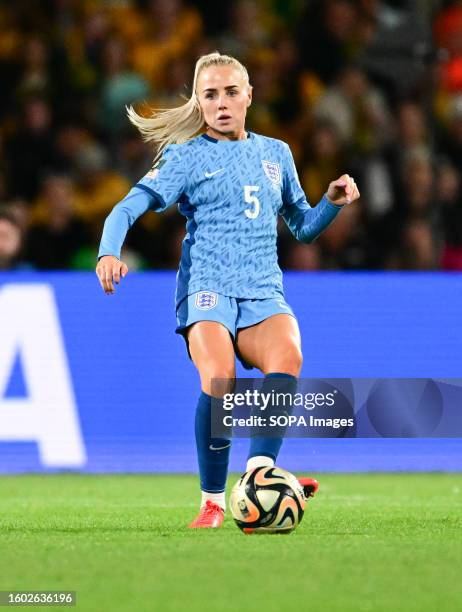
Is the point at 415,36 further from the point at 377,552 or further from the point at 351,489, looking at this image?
the point at 377,552

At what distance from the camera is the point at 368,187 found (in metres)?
12.4

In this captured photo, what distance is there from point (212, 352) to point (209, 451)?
17.4 inches

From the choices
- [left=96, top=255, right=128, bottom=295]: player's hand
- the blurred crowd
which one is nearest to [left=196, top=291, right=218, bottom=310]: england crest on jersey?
[left=96, top=255, right=128, bottom=295]: player's hand

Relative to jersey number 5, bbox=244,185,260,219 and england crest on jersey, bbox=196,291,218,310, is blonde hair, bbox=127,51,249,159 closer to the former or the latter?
jersey number 5, bbox=244,185,260,219

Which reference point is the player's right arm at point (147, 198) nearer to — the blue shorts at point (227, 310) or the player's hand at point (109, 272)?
the player's hand at point (109, 272)

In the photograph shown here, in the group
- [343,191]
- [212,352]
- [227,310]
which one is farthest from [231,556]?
[343,191]

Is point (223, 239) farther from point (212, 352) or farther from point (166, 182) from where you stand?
point (212, 352)

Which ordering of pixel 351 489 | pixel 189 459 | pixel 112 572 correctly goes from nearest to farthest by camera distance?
pixel 112 572 → pixel 351 489 → pixel 189 459

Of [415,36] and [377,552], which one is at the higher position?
[415,36]

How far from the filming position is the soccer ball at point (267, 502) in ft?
18.9

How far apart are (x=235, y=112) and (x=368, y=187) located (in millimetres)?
6185

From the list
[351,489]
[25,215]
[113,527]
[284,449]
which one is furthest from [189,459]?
[113,527]

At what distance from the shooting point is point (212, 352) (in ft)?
19.7

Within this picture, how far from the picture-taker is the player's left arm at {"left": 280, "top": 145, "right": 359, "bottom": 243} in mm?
6277
